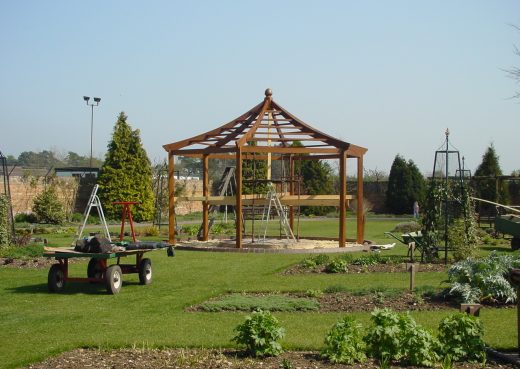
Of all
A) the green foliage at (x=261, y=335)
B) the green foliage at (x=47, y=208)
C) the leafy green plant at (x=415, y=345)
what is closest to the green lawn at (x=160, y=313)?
the green foliage at (x=261, y=335)

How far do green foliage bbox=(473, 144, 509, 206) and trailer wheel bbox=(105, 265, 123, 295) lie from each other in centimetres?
2647

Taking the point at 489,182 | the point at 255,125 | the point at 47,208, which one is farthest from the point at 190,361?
the point at 489,182

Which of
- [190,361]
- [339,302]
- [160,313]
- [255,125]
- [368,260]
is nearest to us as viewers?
[190,361]

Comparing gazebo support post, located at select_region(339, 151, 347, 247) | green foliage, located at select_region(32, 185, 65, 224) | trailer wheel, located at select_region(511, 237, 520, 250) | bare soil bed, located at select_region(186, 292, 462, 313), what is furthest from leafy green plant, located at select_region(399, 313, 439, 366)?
green foliage, located at select_region(32, 185, 65, 224)

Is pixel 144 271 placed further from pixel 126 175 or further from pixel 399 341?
pixel 126 175

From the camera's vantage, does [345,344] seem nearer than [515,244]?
Yes

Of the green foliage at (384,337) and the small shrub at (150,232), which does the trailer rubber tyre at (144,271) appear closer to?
the green foliage at (384,337)

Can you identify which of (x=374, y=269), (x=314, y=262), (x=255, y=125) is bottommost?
(x=374, y=269)

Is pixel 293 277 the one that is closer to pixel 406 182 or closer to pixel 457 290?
pixel 457 290

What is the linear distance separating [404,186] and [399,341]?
35681 mm

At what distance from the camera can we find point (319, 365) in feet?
21.6

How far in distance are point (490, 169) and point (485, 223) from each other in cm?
526

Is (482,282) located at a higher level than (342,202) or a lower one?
lower

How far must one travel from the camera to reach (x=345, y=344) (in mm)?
6609
